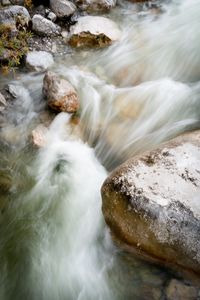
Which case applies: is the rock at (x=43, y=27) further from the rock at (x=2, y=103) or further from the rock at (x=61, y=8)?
the rock at (x=2, y=103)

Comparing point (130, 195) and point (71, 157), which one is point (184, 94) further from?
point (130, 195)

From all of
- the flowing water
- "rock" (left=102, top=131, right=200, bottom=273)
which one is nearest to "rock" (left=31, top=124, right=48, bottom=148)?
the flowing water

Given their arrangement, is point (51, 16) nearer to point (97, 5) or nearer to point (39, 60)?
point (97, 5)

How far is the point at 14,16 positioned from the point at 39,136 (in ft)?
10.4

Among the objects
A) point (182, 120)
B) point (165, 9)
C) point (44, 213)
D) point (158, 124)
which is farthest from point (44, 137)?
point (165, 9)

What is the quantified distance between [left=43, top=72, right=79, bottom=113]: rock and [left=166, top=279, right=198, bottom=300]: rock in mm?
3304

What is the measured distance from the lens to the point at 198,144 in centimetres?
420

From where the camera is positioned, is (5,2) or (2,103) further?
(5,2)

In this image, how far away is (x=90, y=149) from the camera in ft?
18.5

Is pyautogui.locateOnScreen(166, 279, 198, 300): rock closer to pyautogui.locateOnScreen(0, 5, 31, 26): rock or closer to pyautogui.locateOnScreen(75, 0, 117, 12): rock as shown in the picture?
pyautogui.locateOnScreen(0, 5, 31, 26): rock

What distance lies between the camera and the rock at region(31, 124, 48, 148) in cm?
568

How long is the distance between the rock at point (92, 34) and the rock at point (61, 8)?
1.77 ft

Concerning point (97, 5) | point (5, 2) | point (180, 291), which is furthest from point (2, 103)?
point (180, 291)

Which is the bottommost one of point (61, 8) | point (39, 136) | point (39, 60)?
point (39, 136)
